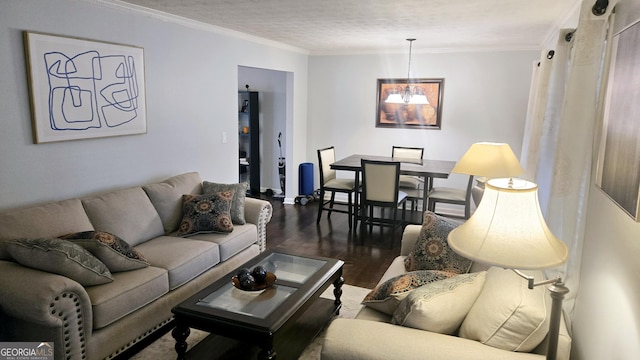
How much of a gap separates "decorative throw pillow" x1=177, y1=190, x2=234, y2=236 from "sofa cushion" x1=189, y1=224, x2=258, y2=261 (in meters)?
0.06

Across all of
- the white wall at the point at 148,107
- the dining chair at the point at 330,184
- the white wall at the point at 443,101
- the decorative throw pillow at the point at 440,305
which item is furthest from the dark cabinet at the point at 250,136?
the decorative throw pillow at the point at 440,305

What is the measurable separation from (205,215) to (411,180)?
10.0 feet

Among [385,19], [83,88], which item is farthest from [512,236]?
[83,88]

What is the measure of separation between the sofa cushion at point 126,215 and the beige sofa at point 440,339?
6.98 ft

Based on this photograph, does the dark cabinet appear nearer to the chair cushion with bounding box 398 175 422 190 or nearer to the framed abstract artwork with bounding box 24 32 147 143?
the chair cushion with bounding box 398 175 422 190

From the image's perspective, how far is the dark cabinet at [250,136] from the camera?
6.90m

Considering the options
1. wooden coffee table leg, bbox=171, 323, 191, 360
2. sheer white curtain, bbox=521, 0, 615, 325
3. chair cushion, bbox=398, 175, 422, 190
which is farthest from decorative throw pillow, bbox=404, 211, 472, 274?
chair cushion, bbox=398, 175, 422, 190

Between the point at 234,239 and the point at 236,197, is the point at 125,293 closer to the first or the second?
the point at 234,239

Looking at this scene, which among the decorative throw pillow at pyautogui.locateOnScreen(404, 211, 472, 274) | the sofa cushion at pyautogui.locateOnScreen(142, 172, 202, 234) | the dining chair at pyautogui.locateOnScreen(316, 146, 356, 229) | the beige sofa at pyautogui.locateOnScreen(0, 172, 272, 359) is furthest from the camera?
the dining chair at pyautogui.locateOnScreen(316, 146, 356, 229)

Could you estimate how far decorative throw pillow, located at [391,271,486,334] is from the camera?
1788mm

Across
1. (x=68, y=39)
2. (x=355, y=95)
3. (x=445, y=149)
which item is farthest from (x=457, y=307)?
A: (x=355, y=95)

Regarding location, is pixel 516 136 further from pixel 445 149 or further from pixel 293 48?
pixel 293 48

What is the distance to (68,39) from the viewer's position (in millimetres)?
3107

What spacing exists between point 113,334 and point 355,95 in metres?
4.93
